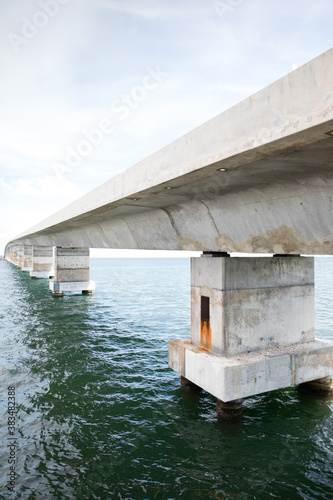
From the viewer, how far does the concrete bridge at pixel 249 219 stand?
4.32 metres

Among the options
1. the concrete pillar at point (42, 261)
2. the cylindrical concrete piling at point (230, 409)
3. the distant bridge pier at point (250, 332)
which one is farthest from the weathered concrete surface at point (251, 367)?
the concrete pillar at point (42, 261)

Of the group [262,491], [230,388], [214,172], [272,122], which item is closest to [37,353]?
[230,388]

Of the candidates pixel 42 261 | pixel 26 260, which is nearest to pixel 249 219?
pixel 42 261

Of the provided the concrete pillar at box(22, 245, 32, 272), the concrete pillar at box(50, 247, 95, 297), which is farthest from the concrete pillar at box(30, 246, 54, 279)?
the concrete pillar at box(50, 247, 95, 297)

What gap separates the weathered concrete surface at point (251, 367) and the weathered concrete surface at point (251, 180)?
2630 mm

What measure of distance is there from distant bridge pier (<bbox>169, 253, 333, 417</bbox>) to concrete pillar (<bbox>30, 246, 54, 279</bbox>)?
42.0 m

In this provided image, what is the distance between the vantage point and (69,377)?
433 inches

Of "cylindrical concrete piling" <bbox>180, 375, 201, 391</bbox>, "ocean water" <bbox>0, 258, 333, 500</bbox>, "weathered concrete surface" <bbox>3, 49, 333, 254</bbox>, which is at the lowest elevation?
"ocean water" <bbox>0, 258, 333, 500</bbox>

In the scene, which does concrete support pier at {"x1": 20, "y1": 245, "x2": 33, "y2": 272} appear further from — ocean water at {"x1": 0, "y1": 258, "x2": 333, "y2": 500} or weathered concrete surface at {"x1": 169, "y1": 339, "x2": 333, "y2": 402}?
weathered concrete surface at {"x1": 169, "y1": 339, "x2": 333, "y2": 402}

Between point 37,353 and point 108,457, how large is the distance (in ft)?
26.0

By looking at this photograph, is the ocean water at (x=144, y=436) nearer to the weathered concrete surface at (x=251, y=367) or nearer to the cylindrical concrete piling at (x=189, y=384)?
the cylindrical concrete piling at (x=189, y=384)

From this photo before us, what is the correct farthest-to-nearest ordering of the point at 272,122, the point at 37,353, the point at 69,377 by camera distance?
the point at 37,353 → the point at 69,377 → the point at 272,122

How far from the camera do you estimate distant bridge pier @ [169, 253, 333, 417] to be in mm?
7988

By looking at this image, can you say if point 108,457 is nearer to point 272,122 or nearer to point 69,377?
point 69,377
